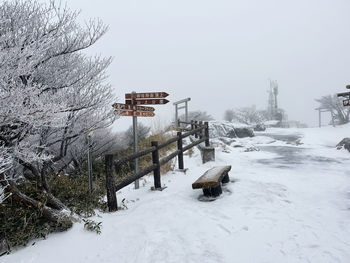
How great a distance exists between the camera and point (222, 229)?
3598 millimetres

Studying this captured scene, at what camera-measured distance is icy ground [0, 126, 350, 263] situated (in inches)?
117

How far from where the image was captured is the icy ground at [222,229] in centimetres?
298

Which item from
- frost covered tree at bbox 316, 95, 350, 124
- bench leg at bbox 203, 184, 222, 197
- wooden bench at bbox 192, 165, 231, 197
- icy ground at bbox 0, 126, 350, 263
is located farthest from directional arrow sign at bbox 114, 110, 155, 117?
frost covered tree at bbox 316, 95, 350, 124

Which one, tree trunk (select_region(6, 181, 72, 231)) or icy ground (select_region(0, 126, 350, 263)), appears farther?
tree trunk (select_region(6, 181, 72, 231))

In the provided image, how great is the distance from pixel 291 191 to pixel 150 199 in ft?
10.1

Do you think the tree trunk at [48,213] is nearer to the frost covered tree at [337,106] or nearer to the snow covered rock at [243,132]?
the snow covered rock at [243,132]

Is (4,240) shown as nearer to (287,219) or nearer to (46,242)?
(46,242)

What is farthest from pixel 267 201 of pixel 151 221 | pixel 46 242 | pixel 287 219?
pixel 46 242

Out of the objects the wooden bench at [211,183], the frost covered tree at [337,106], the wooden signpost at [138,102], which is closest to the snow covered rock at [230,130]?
the wooden signpost at [138,102]

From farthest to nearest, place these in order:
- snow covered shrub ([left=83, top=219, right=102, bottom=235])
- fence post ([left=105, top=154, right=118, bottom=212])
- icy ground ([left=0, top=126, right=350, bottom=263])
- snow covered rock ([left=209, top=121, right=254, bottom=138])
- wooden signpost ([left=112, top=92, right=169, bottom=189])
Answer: snow covered rock ([left=209, top=121, right=254, bottom=138]) < wooden signpost ([left=112, top=92, right=169, bottom=189]) < fence post ([left=105, top=154, right=118, bottom=212]) < snow covered shrub ([left=83, top=219, right=102, bottom=235]) < icy ground ([left=0, top=126, right=350, bottom=263])

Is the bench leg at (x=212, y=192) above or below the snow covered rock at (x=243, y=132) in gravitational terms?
above

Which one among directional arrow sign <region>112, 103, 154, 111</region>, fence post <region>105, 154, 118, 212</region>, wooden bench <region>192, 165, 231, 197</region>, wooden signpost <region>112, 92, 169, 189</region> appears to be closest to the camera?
fence post <region>105, 154, 118, 212</region>

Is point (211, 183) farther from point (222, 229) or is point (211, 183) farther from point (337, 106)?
point (337, 106)

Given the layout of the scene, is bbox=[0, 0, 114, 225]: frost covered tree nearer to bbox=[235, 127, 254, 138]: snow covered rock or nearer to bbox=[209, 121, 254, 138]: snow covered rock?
bbox=[209, 121, 254, 138]: snow covered rock
